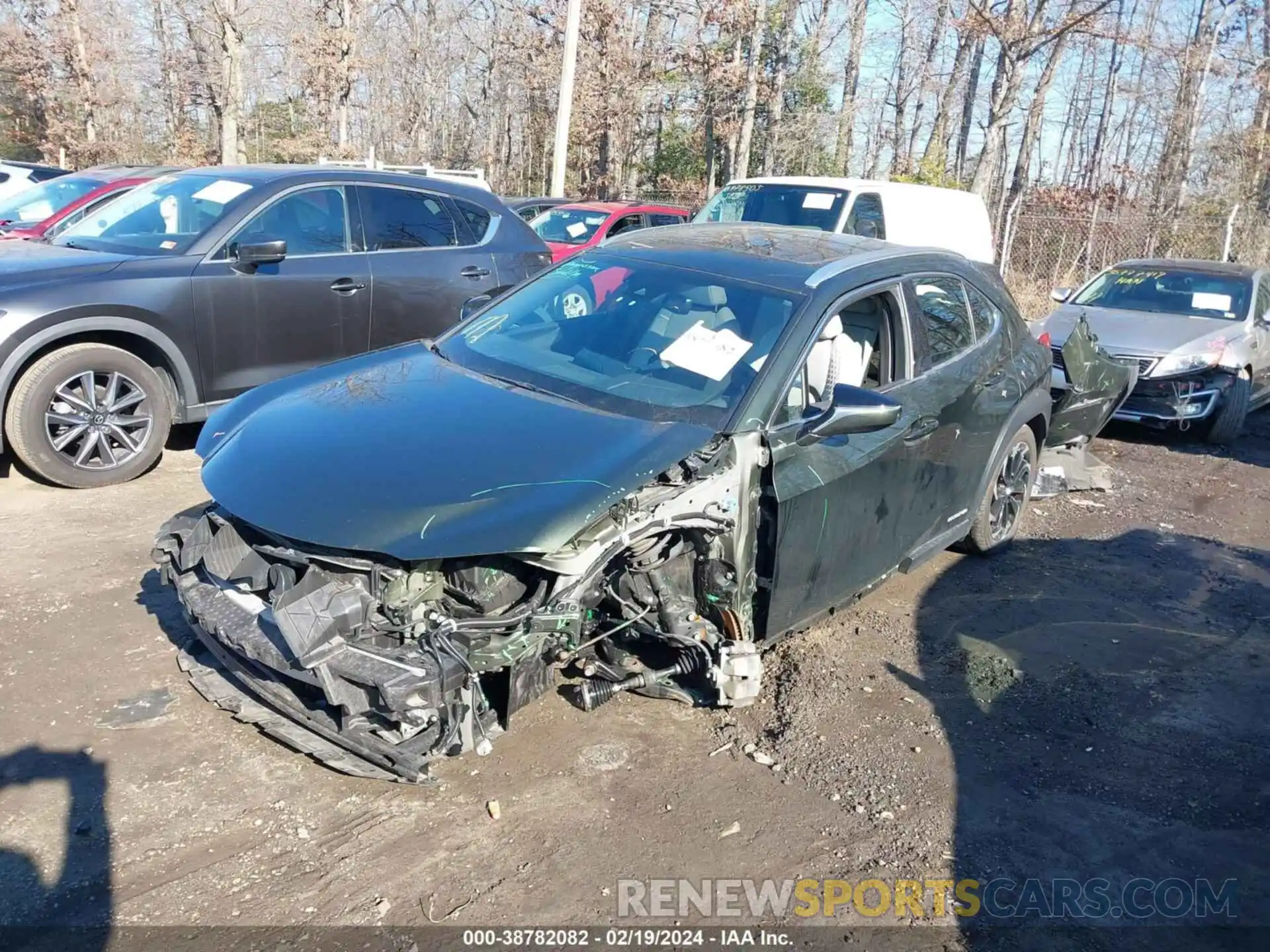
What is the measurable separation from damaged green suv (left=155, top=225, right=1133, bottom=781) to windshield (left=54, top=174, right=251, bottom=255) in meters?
2.56

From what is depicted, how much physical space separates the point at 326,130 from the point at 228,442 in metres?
29.0

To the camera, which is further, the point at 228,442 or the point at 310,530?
the point at 228,442

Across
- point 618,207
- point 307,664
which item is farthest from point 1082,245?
point 307,664

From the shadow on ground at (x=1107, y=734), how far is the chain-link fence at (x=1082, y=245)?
40.7 feet

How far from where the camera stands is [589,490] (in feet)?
10.2

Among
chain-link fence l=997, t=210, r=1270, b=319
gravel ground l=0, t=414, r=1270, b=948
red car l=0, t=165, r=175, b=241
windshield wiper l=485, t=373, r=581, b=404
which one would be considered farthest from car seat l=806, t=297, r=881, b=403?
chain-link fence l=997, t=210, r=1270, b=319

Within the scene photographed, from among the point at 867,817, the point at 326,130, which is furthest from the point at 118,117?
the point at 867,817

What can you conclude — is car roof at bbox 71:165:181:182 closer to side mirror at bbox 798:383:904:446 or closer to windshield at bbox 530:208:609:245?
windshield at bbox 530:208:609:245

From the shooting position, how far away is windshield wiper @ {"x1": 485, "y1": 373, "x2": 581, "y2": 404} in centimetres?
379

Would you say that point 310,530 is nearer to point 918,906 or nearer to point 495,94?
point 918,906

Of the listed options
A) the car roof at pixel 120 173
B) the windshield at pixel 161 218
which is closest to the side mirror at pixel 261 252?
the windshield at pixel 161 218

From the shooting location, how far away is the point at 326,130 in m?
29.6

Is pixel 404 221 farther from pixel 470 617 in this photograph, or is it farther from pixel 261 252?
pixel 470 617

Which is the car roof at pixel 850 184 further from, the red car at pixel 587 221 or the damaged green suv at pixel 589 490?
the damaged green suv at pixel 589 490
